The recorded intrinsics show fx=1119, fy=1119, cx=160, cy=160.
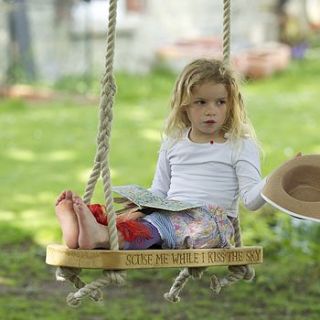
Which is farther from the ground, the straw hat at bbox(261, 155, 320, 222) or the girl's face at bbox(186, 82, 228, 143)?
the girl's face at bbox(186, 82, 228, 143)

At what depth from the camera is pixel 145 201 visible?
3.29 metres

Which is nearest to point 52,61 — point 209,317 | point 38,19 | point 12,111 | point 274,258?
point 38,19

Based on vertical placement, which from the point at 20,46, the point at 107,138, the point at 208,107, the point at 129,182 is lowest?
the point at 129,182

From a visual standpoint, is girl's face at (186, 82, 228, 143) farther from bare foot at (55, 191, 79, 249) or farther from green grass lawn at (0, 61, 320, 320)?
bare foot at (55, 191, 79, 249)

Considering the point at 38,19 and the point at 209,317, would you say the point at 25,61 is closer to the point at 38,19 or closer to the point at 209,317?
the point at 38,19

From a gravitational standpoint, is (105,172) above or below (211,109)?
below

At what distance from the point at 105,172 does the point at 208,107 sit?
526mm

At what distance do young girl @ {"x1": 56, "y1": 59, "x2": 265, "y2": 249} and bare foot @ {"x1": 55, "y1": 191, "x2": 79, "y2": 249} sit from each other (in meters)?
0.23

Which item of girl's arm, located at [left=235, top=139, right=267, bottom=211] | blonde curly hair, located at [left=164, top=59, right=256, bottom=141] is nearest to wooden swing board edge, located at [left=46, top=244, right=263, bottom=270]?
girl's arm, located at [left=235, top=139, right=267, bottom=211]

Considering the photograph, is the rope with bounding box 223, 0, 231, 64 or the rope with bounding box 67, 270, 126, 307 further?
the rope with bounding box 223, 0, 231, 64

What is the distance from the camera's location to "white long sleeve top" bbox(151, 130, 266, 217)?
11.2 feet

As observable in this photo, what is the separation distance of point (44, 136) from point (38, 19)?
499cm

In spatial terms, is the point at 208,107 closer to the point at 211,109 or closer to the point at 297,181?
the point at 211,109

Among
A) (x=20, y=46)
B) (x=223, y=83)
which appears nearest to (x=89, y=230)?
(x=223, y=83)
